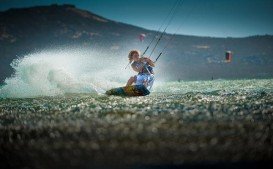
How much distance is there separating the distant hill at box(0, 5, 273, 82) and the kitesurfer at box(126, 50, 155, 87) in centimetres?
5454

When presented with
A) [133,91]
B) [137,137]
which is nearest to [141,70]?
[133,91]

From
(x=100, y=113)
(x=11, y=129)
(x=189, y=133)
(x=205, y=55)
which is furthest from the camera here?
(x=205, y=55)

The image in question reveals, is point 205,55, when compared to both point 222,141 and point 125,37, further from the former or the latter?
point 222,141

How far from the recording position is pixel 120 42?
8894cm

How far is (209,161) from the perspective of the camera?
5.51 m

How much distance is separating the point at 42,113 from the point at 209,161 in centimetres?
770

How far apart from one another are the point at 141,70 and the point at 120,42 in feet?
227

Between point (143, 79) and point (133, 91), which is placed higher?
point (143, 79)

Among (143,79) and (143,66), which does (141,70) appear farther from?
(143,79)

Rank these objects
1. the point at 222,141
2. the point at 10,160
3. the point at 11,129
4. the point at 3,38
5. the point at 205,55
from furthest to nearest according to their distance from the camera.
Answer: the point at 205,55
the point at 3,38
the point at 11,129
the point at 222,141
the point at 10,160

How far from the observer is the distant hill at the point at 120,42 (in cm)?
8144

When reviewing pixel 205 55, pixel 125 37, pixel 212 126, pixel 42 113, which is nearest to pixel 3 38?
pixel 125 37

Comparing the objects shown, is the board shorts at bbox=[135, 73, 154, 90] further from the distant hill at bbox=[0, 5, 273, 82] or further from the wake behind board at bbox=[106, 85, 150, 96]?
the distant hill at bbox=[0, 5, 273, 82]

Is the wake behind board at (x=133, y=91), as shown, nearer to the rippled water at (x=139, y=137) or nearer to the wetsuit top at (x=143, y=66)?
the wetsuit top at (x=143, y=66)
